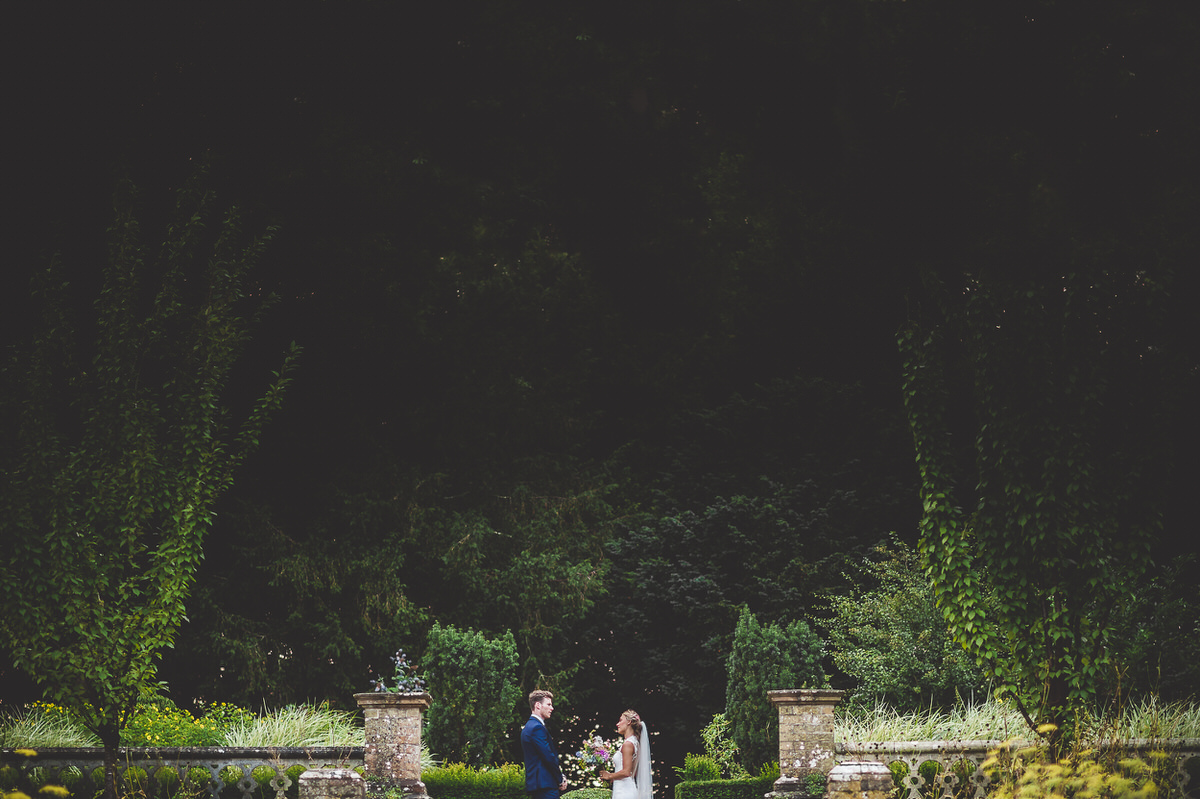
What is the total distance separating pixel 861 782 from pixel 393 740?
17.6ft

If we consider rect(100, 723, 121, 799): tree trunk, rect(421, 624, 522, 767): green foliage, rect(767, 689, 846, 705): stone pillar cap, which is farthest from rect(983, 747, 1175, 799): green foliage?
rect(421, 624, 522, 767): green foliage

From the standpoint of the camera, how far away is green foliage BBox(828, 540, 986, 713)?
1405 cm

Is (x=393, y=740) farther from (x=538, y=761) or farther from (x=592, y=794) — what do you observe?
(x=592, y=794)

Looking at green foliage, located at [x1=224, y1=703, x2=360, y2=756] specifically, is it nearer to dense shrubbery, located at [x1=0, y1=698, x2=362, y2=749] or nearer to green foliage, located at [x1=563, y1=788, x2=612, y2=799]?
dense shrubbery, located at [x1=0, y1=698, x2=362, y2=749]

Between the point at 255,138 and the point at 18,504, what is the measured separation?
451 inches

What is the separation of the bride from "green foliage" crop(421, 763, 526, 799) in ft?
11.2

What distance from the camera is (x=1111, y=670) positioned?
33.8 feet

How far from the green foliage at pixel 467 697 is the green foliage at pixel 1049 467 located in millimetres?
7011

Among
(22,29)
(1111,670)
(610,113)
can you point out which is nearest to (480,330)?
(610,113)

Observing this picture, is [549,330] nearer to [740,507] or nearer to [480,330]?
[480,330]

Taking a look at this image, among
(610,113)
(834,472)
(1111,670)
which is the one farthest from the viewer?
(610,113)

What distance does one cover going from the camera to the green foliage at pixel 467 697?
1513 centimetres

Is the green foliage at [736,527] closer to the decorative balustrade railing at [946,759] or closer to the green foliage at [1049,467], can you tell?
the decorative balustrade railing at [946,759]

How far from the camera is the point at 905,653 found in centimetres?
1432
